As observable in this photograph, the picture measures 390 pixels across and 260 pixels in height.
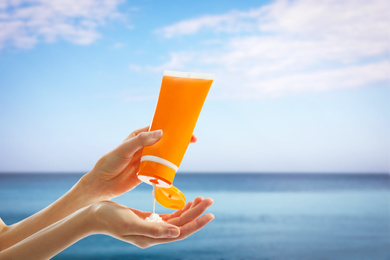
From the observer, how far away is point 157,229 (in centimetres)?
112

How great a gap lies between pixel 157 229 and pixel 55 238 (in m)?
0.31

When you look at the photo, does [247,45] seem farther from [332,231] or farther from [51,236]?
[51,236]

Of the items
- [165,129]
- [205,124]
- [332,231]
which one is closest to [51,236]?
[165,129]

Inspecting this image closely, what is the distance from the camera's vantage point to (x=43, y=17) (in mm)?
21031

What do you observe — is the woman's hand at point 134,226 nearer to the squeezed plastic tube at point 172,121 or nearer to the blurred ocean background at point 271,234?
the squeezed plastic tube at point 172,121

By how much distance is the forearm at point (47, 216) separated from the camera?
4.96 ft

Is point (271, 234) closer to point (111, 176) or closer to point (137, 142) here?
point (111, 176)

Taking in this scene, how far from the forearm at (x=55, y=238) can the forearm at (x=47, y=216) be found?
12.3 inches

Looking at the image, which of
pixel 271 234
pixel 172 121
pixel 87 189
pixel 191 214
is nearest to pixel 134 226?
pixel 191 214

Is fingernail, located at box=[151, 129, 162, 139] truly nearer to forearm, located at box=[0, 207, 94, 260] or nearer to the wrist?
forearm, located at box=[0, 207, 94, 260]

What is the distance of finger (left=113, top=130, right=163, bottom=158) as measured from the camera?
1275 mm

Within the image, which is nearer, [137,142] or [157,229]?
[157,229]

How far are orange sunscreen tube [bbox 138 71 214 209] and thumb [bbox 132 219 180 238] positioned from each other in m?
0.21

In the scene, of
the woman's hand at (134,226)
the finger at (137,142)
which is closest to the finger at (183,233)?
the woman's hand at (134,226)
